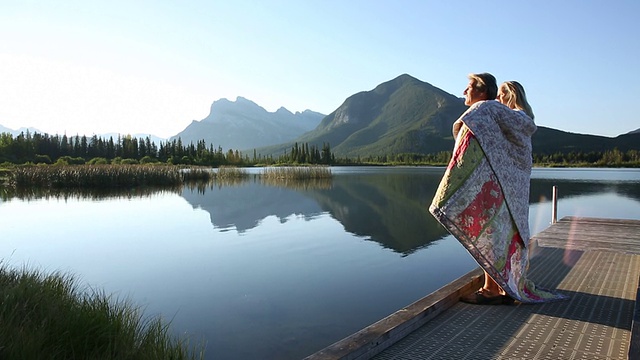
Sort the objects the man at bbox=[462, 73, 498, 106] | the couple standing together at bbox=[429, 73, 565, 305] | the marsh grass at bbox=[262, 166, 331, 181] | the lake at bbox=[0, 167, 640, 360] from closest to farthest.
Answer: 1. the couple standing together at bbox=[429, 73, 565, 305]
2. the man at bbox=[462, 73, 498, 106]
3. the lake at bbox=[0, 167, 640, 360]
4. the marsh grass at bbox=[262, 166, 331, 181]

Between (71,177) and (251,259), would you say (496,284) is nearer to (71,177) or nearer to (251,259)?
(251,259)

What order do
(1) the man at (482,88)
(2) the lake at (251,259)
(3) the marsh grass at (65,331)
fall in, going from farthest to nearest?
(2) the lake at (251,259) < (1) the man at (482,88) < (3) the marsh grass at (65,331)

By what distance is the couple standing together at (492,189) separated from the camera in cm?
391

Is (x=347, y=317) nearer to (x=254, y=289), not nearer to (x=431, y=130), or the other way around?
(x=254, y=289)

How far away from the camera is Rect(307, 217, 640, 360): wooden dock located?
3.15m

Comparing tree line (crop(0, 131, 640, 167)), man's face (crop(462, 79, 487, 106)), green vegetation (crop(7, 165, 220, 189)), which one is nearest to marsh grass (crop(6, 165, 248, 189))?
green vegetation (crop(7, 165, 220, 189))

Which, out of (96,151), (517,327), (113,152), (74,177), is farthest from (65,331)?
(113,152)

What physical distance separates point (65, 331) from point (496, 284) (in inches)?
156

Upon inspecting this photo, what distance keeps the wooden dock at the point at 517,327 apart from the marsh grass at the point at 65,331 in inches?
52.8

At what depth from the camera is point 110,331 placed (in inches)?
131

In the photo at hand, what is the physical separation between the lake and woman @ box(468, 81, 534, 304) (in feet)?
5.03

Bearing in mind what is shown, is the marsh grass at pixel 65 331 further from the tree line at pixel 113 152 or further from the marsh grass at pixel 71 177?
the tree line at pixel 113 152

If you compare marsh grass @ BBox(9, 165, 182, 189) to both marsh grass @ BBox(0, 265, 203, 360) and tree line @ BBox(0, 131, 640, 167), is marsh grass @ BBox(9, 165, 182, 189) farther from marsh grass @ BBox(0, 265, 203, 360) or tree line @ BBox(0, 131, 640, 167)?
marsh grass @ BBox(0, 265, 203, 360)

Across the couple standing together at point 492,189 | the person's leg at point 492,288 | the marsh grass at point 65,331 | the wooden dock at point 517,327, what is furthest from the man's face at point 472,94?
the marsh grass at point 65,331
